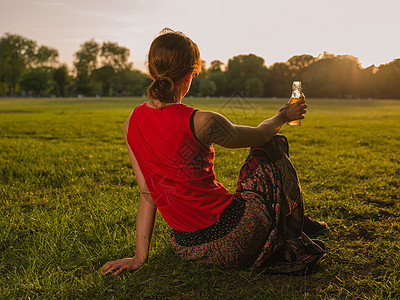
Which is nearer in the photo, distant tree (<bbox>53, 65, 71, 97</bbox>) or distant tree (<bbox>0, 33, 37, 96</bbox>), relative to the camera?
distant tree (<bbox>0, 33, 37, 96</bbox>)

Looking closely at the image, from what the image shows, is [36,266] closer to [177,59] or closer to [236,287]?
[236,287]

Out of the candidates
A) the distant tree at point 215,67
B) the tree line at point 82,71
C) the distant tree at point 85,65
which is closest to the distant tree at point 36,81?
the tree line at point 82,71

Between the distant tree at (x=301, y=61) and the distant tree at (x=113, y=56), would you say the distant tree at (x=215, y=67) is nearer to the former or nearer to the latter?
the distant tree at (x=113, y=56)

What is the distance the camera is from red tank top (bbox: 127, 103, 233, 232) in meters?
2.36

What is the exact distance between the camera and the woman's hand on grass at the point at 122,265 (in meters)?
2.77

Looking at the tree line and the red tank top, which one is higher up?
the tree line

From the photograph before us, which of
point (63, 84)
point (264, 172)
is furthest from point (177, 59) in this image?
point (63, 84)

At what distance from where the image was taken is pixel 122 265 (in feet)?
9.24

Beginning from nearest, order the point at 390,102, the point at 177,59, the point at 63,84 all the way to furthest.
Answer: the point at 177,59
the point at 390,102
the point at 63,84

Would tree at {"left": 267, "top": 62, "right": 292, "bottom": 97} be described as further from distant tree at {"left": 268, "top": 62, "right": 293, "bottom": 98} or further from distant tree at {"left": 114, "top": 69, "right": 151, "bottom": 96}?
distant tree at {"left": 114, "top": 69, "right": 151, "bottom": 96}

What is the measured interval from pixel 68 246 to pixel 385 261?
2.81 meters

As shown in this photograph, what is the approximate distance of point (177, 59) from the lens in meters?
2.27

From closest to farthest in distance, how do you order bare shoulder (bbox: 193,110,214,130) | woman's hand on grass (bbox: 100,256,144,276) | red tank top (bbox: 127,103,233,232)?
bare shoulder (bbox: 193,110,214,130) < red tank top (bbox: 127,103,233,232) < woman's hand on grass (bbox: 100,256,144,276)

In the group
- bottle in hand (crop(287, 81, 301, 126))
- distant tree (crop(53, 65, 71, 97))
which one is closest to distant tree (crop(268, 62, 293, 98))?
bottle in hand (crop(287, 81, 301, 126))
